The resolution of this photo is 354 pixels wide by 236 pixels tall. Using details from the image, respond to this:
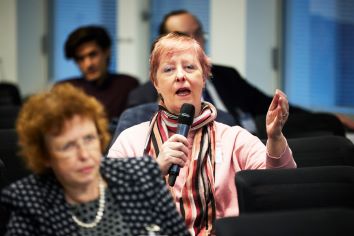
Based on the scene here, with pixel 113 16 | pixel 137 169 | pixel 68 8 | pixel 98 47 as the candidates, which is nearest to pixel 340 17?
pixel 98 47

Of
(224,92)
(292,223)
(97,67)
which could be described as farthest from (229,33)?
(292,223)

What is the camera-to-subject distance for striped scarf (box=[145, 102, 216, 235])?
2.98 metres

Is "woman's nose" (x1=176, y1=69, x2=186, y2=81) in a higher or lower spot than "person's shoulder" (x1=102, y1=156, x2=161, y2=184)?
higher

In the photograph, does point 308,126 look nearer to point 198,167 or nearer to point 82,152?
point 198,167

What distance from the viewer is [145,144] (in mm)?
3115

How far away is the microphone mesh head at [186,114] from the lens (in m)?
2.79

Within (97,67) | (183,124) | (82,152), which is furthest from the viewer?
(97,67)

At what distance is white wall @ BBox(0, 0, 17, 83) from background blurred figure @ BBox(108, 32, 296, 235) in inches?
208

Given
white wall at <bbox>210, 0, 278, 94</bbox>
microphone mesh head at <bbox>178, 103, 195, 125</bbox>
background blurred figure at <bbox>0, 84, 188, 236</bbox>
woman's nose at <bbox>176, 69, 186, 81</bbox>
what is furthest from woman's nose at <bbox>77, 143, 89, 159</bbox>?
white wall at <bbox>210, 0, 278, 94</bbox>

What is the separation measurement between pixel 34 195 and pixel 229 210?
39.8 inches

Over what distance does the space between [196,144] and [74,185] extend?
872 millimetres

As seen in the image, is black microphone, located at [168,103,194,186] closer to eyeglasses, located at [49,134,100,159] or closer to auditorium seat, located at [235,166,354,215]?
auditorium seat, located at [235,166,354,215]

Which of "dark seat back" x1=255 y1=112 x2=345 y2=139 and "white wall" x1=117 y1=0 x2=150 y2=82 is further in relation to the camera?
"white wall" x1=117 y1=0 x2=150 y2=82

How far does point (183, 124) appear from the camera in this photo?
2.78 m
